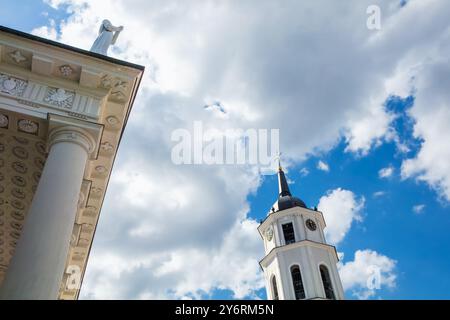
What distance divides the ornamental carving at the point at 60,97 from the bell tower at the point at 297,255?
31.4m

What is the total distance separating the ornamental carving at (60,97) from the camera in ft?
30.7

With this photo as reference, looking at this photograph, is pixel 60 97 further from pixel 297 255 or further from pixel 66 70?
pixel 297 255

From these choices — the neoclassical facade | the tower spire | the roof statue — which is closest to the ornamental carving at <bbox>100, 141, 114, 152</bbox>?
the neoclassical facade

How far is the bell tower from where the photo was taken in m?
37.1

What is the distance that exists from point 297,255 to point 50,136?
3506 centimetres

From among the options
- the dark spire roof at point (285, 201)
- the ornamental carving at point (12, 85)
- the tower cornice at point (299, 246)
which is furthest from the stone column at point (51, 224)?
the dark spire roof at point (285, 201)

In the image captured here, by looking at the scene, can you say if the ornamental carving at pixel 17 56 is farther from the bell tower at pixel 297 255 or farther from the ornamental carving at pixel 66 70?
the bell tower at pixel 297 255

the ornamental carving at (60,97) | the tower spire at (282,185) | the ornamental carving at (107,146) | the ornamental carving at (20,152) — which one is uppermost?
the tower spire at (282,185)

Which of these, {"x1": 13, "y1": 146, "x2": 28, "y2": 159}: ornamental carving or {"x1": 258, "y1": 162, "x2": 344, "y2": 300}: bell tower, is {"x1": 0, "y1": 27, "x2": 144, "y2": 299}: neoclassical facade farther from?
{"x1": 258, "y1": 162, "x2": 344, "y2": 300}: bell tower

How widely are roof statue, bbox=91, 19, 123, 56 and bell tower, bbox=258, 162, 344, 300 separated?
100 ft

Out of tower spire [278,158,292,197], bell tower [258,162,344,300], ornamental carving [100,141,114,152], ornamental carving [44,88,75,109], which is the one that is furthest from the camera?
tower spire [278,158,292,197]
